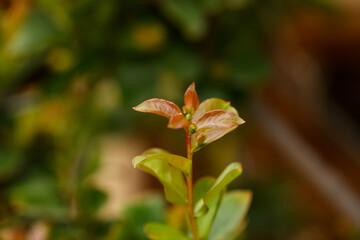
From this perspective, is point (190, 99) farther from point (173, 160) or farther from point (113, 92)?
point (113, 92)

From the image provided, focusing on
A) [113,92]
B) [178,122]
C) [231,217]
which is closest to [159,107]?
[178,122]

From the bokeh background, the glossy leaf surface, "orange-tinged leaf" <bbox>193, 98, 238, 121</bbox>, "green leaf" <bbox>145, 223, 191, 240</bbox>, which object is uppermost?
"orange-tinged leaf" <bbox>193, 98, 238, 121</bbox>

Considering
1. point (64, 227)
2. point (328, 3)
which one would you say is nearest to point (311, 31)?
point (328, 3)

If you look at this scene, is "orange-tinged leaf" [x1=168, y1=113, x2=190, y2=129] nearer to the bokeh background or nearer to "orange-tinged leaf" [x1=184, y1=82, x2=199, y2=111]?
"orange-tinged leaf" [x1=184, y1=82, x2=199, y2=111]

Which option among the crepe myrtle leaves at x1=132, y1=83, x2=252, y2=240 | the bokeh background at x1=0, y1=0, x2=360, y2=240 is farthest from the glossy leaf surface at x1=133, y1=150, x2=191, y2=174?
the bokeh background at x1=0, y1=0, x2=360, y2=240

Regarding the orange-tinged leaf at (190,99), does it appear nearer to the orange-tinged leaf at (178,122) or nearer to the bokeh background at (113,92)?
the orange-tinged leaf at (178,122)

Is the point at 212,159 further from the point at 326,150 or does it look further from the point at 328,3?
the point at 326,150
